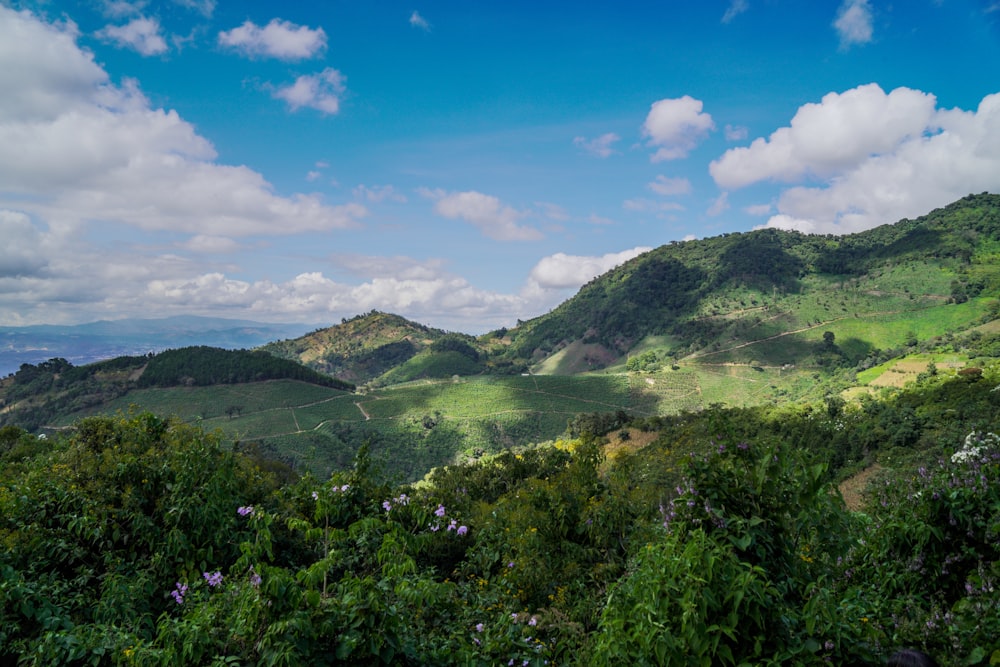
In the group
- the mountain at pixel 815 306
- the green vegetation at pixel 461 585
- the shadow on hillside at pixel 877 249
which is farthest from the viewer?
the shadow on hillside at pixel 877 249

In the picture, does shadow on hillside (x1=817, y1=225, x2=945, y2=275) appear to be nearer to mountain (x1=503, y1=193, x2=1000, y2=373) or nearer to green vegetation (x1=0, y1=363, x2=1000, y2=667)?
mountain (x1=503, y1=193, x2=1000, y2=373)

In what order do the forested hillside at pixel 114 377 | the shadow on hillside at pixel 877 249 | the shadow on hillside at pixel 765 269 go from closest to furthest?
the forested hillside at pixel 114 377, the shadow on hillside at pixel 877 249, the shadow on hillside at pixel 765 269

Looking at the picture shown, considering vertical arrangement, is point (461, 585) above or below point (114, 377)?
below

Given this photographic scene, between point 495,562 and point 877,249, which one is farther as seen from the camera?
point 877,249

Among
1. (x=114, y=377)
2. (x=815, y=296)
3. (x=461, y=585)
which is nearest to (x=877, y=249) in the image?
(x=815, y=296)

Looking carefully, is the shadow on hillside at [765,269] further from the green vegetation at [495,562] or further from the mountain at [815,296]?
the green vegetation at [495,562]

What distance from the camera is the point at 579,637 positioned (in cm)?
565

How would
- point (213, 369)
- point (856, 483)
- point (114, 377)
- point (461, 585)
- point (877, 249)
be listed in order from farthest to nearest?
point (877, 249), point (213, 369), point (114, 377), point (856, 483), point (461, 585)

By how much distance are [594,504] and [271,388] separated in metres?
111

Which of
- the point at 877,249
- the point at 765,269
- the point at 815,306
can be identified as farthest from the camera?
the point at 765,269

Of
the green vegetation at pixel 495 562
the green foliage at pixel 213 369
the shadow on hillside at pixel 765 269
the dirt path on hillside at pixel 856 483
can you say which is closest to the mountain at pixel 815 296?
the shadow on hillside at pixel 765 269

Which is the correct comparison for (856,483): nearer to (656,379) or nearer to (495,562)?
(495,562)

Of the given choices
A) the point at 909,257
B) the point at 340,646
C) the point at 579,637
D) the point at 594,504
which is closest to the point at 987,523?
the point at 579,637

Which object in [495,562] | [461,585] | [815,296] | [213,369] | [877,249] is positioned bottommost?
[495,562]
